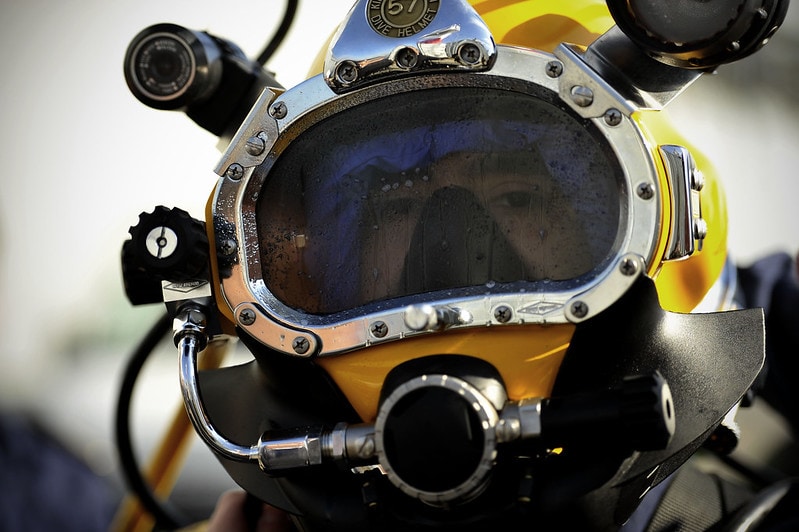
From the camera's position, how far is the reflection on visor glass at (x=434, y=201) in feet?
3.75

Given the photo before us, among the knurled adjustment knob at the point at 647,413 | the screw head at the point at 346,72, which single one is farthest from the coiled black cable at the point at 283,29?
the knurled adjustment knob at the point at 647,413

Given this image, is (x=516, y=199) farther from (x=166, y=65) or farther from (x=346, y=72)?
(x=166, y=65)

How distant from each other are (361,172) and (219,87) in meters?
0.24

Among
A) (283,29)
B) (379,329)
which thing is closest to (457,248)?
(379,329)

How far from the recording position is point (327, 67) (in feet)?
3.84

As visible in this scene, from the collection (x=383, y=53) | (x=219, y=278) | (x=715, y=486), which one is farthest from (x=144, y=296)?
(x=715, y=486)

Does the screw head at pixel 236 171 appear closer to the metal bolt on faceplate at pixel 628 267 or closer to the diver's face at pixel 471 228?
the diver's face at pixel 471 228

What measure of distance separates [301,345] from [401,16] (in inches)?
15.9

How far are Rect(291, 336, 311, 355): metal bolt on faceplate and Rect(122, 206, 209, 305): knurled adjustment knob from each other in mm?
146

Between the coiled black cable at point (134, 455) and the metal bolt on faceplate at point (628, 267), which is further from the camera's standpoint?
the coiled black cable at point (134, 455)

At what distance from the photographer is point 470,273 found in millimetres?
1162

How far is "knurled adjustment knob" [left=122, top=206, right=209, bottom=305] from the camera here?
1.14 meters

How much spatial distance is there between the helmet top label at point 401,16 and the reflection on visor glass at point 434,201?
0.27 ft

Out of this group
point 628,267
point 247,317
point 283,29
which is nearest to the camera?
point 628,267
